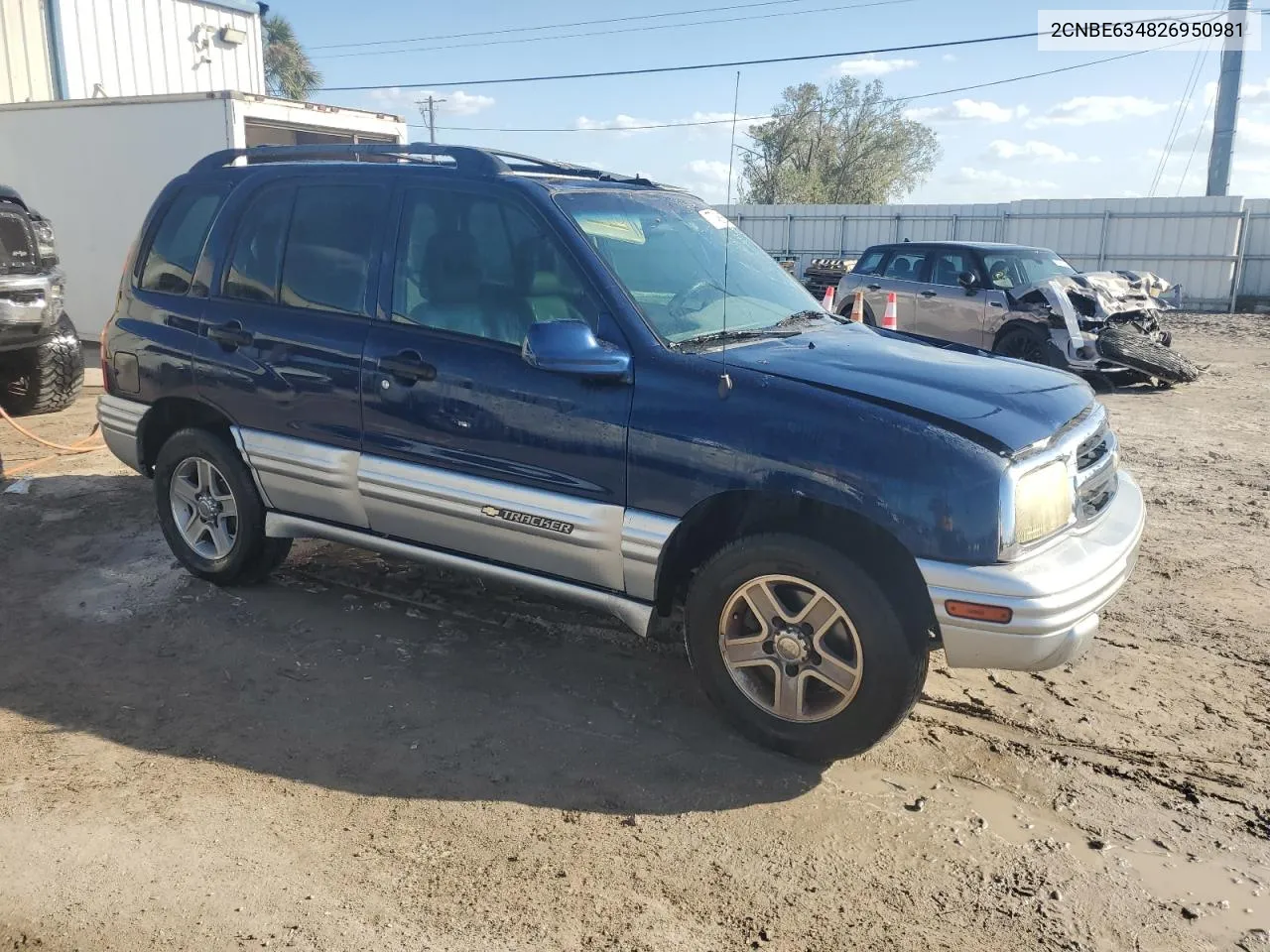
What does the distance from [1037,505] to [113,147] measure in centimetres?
1217

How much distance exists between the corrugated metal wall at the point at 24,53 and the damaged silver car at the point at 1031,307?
1221 cm

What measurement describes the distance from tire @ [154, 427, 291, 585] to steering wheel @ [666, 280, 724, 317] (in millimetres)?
2256

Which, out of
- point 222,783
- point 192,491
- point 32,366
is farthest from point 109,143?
point 222,783

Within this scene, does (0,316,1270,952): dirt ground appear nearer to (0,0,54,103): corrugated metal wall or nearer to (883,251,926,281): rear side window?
(883,251,926,281): rear side window

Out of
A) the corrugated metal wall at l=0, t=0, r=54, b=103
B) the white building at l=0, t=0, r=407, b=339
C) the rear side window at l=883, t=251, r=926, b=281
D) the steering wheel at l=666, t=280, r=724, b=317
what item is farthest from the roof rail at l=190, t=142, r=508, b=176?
the corrugated metal wall at l=0, t=0, r=54, b=103

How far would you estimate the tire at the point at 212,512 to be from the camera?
480 cm

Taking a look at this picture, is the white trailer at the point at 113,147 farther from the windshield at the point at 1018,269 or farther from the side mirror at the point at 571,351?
the side mirror at the point at 571,351

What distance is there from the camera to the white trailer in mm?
11031

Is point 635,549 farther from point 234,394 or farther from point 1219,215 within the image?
point 1219,215

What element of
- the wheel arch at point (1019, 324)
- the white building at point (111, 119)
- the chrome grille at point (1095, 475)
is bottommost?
the wheel arch at point (1019, 324)

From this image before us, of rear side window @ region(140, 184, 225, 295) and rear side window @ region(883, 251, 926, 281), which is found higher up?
rear side window @ region(140, 184, 225, 295)

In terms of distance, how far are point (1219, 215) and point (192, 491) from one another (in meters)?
24.4

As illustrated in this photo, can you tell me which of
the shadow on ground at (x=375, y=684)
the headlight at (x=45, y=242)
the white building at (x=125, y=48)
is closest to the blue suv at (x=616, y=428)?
the shadow on ground at (x=375, y=684)

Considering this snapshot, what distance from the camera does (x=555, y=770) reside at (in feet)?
11.4
